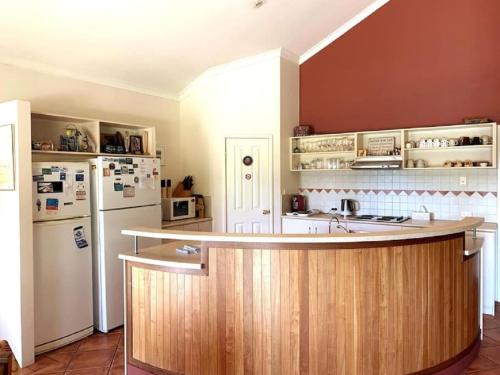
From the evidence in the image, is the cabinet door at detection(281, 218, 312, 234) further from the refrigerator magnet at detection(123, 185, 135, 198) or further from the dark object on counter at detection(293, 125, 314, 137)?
the refrigerator magnet at detection(123, 185, 135, 198)

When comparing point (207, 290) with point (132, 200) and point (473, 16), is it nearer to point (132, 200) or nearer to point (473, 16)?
point (132, 200)

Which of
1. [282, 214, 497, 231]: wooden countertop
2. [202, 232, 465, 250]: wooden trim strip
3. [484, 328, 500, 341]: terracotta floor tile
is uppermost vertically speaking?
[202, 232, 465, 250]: wooden trim strip

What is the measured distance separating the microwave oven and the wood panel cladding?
2291 millimetres

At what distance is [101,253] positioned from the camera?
3.63 metres

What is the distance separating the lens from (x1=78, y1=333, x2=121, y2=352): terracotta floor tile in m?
3.35

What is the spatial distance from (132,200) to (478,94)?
3949mm

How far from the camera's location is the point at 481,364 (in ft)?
9.50

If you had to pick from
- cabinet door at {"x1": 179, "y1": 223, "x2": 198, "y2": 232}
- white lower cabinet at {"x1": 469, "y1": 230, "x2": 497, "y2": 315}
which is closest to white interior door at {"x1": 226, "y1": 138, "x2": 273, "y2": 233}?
cabinet door at {"x1": 179, "y1": 223, "x2": 198, "y2": 232}

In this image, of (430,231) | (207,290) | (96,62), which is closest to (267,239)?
(207,290)

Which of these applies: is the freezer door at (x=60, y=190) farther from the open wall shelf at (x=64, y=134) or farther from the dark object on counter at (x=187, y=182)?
the dark object on counter at (x=187, y=182)

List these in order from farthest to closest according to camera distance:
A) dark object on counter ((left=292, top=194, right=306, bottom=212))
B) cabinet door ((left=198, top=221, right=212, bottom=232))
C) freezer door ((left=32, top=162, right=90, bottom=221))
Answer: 1. dark object on counter ((left=292, top=194, right=306, bottom=212))
2. cabinet door ((left=198, top=221, right=212, bottom=232))
3. freezer door ((left=32, top=162, right=90, bottom=221))

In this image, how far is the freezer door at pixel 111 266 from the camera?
11.9ft

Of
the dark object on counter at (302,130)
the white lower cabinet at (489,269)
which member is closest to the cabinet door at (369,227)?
the white lower cabinet at (489,269)

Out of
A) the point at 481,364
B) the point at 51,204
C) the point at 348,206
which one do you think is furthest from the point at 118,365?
the point at 348,206
